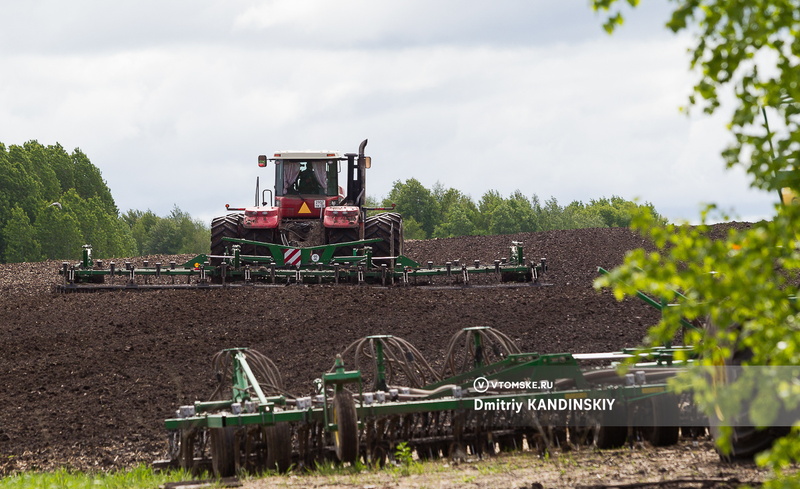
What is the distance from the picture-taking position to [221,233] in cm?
1916

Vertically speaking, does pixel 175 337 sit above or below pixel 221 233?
below

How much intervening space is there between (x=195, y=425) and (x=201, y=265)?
37.7 ft

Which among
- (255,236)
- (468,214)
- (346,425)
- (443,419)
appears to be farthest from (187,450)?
(468,214)

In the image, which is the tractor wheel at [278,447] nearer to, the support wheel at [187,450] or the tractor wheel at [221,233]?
the support wheel at [187,450]

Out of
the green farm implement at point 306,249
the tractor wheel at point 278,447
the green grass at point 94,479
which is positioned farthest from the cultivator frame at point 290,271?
the tractor wheel at point 278,447

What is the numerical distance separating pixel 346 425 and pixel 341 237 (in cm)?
1284

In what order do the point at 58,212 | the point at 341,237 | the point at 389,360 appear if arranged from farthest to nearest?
the point at 58,212 → the point at 341,237 → the point at 389,360

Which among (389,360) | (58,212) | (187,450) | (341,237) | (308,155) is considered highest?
(58,212)

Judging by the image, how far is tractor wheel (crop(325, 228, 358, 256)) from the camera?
18.8 m

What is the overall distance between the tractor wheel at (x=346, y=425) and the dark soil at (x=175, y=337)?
7.24ft

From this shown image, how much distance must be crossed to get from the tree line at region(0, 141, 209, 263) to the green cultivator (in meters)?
47.4

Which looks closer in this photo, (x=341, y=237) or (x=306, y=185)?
(x=341, y=237)

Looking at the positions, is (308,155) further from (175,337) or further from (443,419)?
(443,419)

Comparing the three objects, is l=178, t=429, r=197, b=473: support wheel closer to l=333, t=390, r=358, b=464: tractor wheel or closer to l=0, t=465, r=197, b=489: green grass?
l=0, t=465, r=197, b=489: green grass
